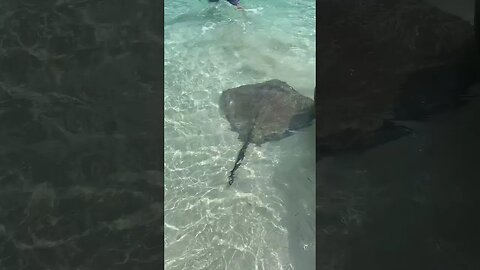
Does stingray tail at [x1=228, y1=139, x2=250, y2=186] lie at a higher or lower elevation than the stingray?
lower

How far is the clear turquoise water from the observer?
6.70ft

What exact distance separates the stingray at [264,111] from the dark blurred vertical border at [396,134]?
0.36 ft

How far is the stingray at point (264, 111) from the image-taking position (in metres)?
2.12

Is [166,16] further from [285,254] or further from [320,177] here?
[285,254]
